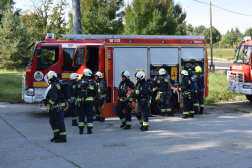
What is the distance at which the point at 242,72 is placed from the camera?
12625 millimetres

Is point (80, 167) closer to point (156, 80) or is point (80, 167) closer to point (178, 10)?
point (156, 80)

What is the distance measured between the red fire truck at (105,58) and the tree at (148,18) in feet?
38.7

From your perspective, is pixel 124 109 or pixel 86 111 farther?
pixel 124 109

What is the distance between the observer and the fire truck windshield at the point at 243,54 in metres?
12.8

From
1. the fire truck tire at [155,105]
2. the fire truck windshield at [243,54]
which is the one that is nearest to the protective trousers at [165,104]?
the fire truck tire at [155,105]

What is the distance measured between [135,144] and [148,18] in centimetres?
1758

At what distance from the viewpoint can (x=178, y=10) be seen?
2564 centimetres

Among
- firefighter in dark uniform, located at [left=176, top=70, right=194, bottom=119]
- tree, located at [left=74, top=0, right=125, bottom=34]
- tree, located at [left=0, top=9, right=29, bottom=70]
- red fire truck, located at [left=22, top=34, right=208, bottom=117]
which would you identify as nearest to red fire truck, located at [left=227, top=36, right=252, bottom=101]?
red fire truck, located at [left=22, top=34, right=208, bottom=117]

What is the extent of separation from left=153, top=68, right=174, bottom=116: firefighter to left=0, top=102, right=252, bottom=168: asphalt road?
482 mm

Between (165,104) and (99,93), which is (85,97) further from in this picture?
(165,104)

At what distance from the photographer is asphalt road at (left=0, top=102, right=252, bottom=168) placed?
5.20 meters

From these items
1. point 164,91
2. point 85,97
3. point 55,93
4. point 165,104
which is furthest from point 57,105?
point 165,104

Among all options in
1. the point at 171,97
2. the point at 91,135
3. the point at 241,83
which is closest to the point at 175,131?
the point at 91,135

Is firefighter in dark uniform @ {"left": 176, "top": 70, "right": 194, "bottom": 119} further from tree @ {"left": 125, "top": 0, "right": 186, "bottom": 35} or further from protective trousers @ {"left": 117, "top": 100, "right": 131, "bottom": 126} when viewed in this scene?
tree @ {"left": 125, "top": 0, "right": 186, "bottom": 35}
